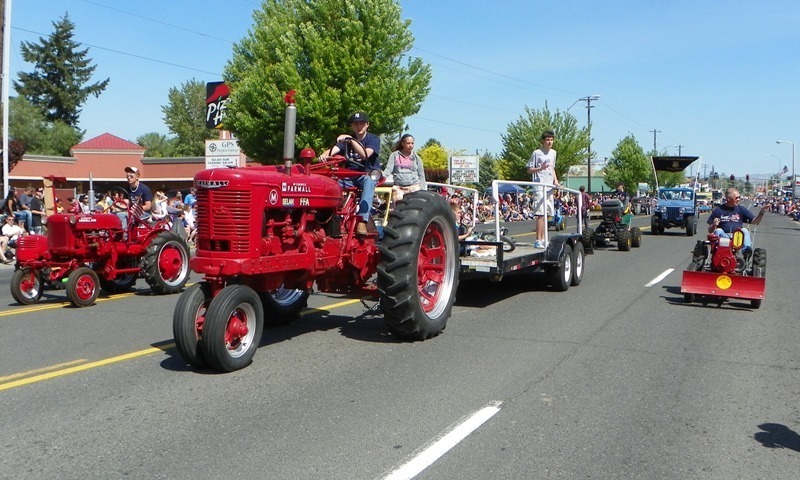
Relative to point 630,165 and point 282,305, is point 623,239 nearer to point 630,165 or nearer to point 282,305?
point 282,305

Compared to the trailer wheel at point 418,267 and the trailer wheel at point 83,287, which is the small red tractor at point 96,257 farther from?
the trailer wheel at point 418,267

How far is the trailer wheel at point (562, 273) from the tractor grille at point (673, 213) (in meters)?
19.1

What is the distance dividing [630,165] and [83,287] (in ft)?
267

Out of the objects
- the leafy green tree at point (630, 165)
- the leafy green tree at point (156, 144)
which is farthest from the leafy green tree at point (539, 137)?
the leafy green tree at point (156, 144)

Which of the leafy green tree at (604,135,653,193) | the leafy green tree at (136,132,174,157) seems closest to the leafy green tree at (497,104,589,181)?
the leafy green tree at (604,135,653,193)

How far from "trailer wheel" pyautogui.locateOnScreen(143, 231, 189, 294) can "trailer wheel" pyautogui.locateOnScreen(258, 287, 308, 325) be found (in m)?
3.49

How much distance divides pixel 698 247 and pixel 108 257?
892 cm

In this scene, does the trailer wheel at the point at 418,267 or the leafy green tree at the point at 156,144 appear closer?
the trailer wheel at the point at 418,267

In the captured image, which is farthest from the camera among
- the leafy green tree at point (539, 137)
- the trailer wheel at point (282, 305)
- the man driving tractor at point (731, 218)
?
the leafy green tree at point (539, 137)

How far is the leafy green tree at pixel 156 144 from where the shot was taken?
271 feet

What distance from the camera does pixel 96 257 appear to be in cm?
1077

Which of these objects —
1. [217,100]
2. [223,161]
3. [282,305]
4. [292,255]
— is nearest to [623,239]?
[223,161]

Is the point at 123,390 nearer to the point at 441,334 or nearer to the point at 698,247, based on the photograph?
the point at 441,334

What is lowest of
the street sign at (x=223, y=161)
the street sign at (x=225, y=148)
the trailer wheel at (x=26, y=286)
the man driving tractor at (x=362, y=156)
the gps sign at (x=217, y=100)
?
the trailer wheel at (x=26, y=286)
